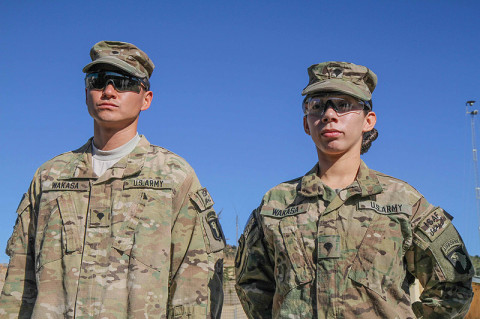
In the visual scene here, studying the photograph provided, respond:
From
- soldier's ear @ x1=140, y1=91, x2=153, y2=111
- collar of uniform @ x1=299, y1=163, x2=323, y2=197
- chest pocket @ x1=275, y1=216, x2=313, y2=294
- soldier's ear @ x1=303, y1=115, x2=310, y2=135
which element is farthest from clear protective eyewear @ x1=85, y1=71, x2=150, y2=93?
chest pocket @ x1=275, y1=216, x2=313, y2=294

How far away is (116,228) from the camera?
464 cm

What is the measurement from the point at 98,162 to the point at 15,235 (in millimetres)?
921

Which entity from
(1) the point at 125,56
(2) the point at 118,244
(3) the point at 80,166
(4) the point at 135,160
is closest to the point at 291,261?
(2) the point at 118,244

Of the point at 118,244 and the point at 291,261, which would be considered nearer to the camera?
the point at 291,261

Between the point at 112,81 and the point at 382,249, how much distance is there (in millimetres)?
2587

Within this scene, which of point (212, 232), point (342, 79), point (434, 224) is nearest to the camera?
→ point (434, 224)

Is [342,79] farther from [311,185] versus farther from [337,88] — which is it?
[311,185]

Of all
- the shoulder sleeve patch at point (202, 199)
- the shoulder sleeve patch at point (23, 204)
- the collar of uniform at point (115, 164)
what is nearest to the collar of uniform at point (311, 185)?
the shoulder sleeve patch at point (202, 199)

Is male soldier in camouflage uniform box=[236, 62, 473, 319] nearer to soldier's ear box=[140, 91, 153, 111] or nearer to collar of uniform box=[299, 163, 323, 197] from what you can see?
collar of uniform box=[299, 163, 323, 197]

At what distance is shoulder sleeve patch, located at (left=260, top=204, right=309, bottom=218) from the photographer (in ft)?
13.9

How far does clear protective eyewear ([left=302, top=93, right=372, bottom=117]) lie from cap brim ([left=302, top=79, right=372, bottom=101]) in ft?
0.18

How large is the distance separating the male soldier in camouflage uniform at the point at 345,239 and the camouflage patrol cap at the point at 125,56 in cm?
157

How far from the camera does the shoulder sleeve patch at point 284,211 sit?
4238 mm

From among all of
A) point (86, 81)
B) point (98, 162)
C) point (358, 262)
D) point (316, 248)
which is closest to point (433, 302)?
point (358, 262)
